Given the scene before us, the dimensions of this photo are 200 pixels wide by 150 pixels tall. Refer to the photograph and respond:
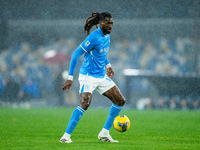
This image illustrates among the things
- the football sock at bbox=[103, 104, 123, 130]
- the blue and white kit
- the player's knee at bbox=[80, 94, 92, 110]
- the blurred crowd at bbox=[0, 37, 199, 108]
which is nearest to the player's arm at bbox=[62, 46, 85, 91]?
the blue and white kit

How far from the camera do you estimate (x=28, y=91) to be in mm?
20922

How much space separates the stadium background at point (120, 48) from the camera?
63.9 feet

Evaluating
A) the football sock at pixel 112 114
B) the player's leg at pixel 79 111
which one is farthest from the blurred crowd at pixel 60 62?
the player's leg at pixel 79 111

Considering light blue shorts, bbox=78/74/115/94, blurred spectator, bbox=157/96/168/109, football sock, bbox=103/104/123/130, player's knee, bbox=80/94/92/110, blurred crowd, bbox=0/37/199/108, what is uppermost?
light blue shorts, bbox=78/74/115/94

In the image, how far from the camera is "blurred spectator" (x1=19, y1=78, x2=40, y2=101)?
20812mm

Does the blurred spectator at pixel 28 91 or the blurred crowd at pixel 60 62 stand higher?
the blurred crowd at pixel 60 62

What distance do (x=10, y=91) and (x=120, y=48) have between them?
769cm

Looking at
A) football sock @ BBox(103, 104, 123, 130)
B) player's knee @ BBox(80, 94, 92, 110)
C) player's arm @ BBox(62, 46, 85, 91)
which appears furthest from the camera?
football sock @ BBox(103, 104, 123, 130)

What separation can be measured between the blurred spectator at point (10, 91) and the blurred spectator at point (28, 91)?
31 cm

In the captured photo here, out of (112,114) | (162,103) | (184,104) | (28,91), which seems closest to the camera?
(112,114)

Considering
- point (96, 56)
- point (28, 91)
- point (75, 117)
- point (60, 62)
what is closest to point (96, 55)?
point (96, 56)

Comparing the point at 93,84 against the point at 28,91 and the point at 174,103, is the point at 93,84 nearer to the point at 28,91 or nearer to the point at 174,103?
the point at 174,103

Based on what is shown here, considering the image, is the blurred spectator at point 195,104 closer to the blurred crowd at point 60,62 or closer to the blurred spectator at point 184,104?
the blurred spectator at point 184,104

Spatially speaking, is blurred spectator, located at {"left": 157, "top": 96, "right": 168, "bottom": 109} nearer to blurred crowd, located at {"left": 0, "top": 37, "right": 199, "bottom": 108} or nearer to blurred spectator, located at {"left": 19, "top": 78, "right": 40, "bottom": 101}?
blurred crowd, located at {"left": 0, "top": 37, "right": 199, "bottom": 108}
